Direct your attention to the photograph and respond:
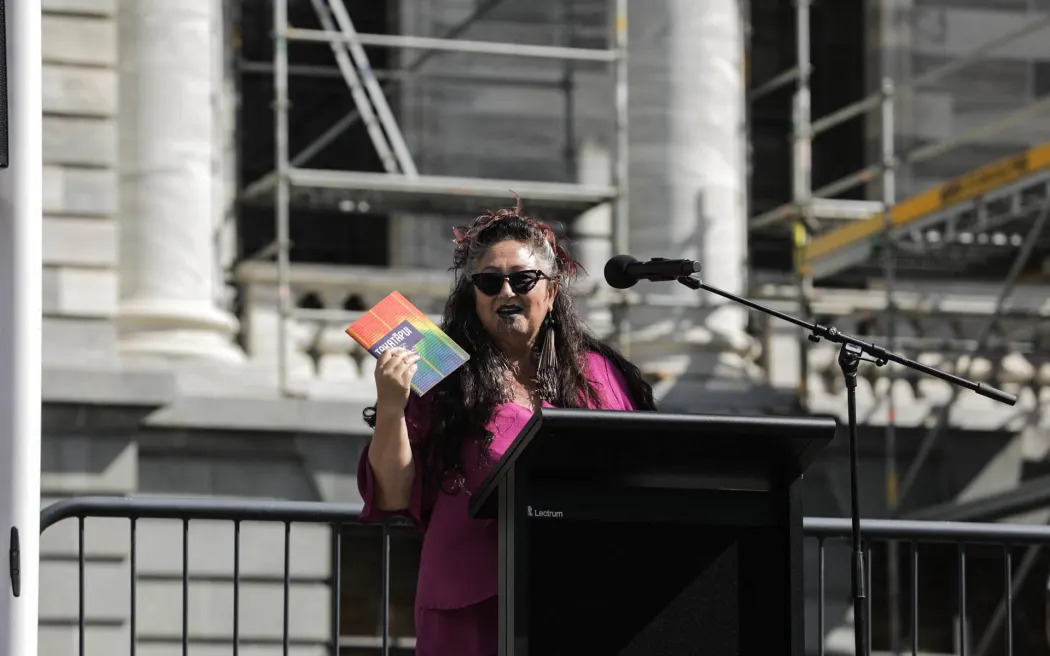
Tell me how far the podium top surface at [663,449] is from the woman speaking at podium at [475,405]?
11.7 inches

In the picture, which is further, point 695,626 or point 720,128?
point 720,128

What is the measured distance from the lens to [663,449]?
404 centimetres

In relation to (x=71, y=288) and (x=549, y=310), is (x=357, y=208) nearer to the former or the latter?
(x=71, y=288)

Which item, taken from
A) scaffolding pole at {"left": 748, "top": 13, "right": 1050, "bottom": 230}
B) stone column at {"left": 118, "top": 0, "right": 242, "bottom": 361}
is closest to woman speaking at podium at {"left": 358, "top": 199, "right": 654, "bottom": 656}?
stone column at {"left": 118, "top": 0, "right": 242, "bottom": 361}

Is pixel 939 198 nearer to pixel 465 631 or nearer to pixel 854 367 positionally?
pixel 854 367

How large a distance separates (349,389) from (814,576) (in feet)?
11.1

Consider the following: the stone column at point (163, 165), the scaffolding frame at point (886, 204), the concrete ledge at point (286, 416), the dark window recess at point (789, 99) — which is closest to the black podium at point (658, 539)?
the scaffolding frame at point (886, 204)

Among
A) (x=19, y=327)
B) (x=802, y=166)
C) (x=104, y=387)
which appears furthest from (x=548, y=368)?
(x=802, y=166)

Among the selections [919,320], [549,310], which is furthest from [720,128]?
[549,310]

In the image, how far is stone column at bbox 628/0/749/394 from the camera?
1370cm

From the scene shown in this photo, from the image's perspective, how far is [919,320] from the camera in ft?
46.8

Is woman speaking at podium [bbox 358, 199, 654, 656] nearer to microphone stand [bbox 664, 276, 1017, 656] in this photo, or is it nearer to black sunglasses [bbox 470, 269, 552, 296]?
black sunglasses [bbox 470, 269, 552, 296]

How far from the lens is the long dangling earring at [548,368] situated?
183 inches

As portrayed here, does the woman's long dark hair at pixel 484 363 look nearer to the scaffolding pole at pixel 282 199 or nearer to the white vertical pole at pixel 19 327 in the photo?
the white vertical pole at pixel 19 327
